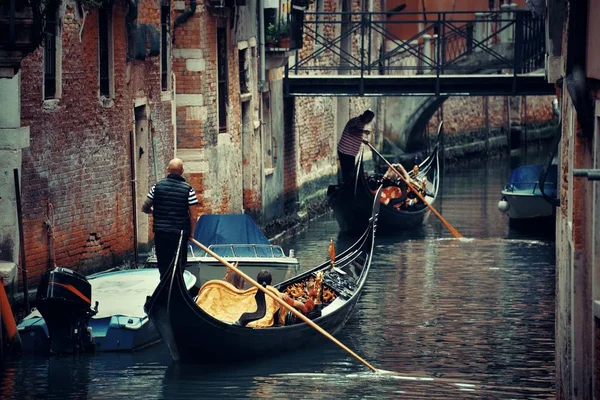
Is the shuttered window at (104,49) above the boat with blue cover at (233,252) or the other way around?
above

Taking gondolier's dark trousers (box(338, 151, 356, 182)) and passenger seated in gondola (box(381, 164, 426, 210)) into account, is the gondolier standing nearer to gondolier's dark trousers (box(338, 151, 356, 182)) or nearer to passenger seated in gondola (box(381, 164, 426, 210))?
gondolier's dark trousers (box(338, 151, 356, 182))

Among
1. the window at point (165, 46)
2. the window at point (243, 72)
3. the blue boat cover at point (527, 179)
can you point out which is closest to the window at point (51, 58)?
the window at point (165, 46)

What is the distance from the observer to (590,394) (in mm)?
7145

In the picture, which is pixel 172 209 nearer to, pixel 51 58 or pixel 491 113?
pixel 51 58

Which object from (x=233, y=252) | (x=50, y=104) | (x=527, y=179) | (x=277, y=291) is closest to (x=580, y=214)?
(x=277, y=291)

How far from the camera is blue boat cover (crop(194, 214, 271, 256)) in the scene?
12961 millimetres

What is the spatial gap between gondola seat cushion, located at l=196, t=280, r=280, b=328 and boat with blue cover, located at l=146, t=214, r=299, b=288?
1.64 m

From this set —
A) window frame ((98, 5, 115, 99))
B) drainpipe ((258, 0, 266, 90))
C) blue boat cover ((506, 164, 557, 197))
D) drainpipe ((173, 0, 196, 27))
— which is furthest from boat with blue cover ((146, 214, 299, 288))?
blue boat cover ((506, 164, 557, 197))

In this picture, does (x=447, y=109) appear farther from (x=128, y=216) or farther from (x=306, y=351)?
(x=306, y=351)

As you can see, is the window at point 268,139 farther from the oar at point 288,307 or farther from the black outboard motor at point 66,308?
the black outboard motor at point 66,308

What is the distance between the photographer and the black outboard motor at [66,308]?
9.90m

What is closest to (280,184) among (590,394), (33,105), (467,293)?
(467,293)

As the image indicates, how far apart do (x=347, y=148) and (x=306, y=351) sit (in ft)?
25.1

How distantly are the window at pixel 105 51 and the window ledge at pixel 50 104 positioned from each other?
1229 mm
